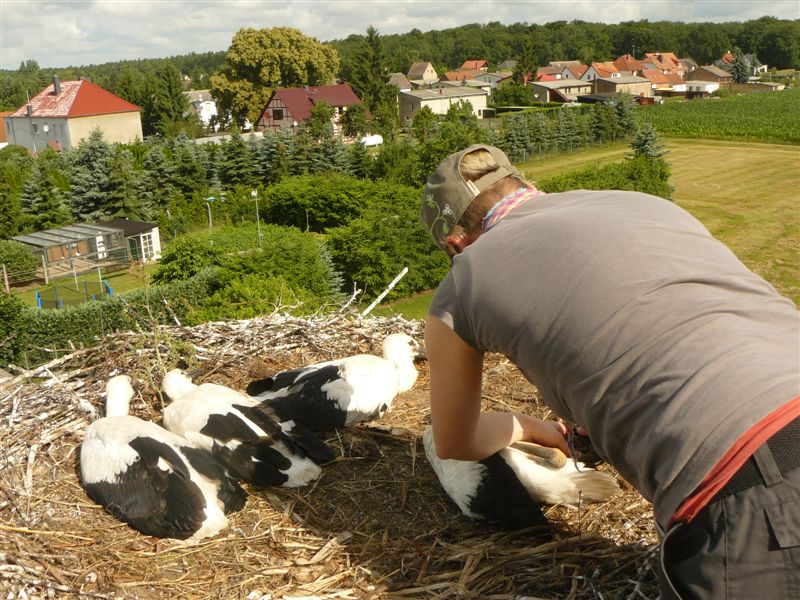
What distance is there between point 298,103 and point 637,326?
55501 millimetres

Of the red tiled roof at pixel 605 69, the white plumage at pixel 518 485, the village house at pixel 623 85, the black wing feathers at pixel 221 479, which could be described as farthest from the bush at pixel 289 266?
the red tiled roof at pixel 605 69

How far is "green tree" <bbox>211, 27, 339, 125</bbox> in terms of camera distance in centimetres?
5972

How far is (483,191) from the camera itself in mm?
2297

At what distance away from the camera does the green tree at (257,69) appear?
5972 cm

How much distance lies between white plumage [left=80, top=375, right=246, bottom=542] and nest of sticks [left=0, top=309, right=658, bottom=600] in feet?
0.26

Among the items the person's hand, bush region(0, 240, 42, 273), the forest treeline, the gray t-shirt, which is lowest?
bush region(0, 240, 42, 273)

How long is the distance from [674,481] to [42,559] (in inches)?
108

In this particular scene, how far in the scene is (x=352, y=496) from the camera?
3953 mm

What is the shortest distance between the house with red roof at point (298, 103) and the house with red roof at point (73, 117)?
30.6 feet

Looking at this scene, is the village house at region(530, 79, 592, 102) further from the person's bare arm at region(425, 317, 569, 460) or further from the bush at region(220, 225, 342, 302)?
the person's bare arm at region(425, 317, 569, 460)

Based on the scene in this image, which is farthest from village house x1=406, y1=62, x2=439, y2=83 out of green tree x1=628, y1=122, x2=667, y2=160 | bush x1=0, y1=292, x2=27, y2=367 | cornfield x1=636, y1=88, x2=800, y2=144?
bush x1=0, y1=292, x2=27, y2=367

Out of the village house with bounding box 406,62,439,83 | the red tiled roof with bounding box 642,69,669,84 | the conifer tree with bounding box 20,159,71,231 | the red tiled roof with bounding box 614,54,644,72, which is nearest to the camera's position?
the conifer tree with bounding box 20,159,71,231

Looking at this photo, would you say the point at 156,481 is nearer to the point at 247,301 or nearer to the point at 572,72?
the point at 247,301

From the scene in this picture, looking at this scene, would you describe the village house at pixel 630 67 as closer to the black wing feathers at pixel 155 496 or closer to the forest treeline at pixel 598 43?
the forest treeline at pixel 598 43
